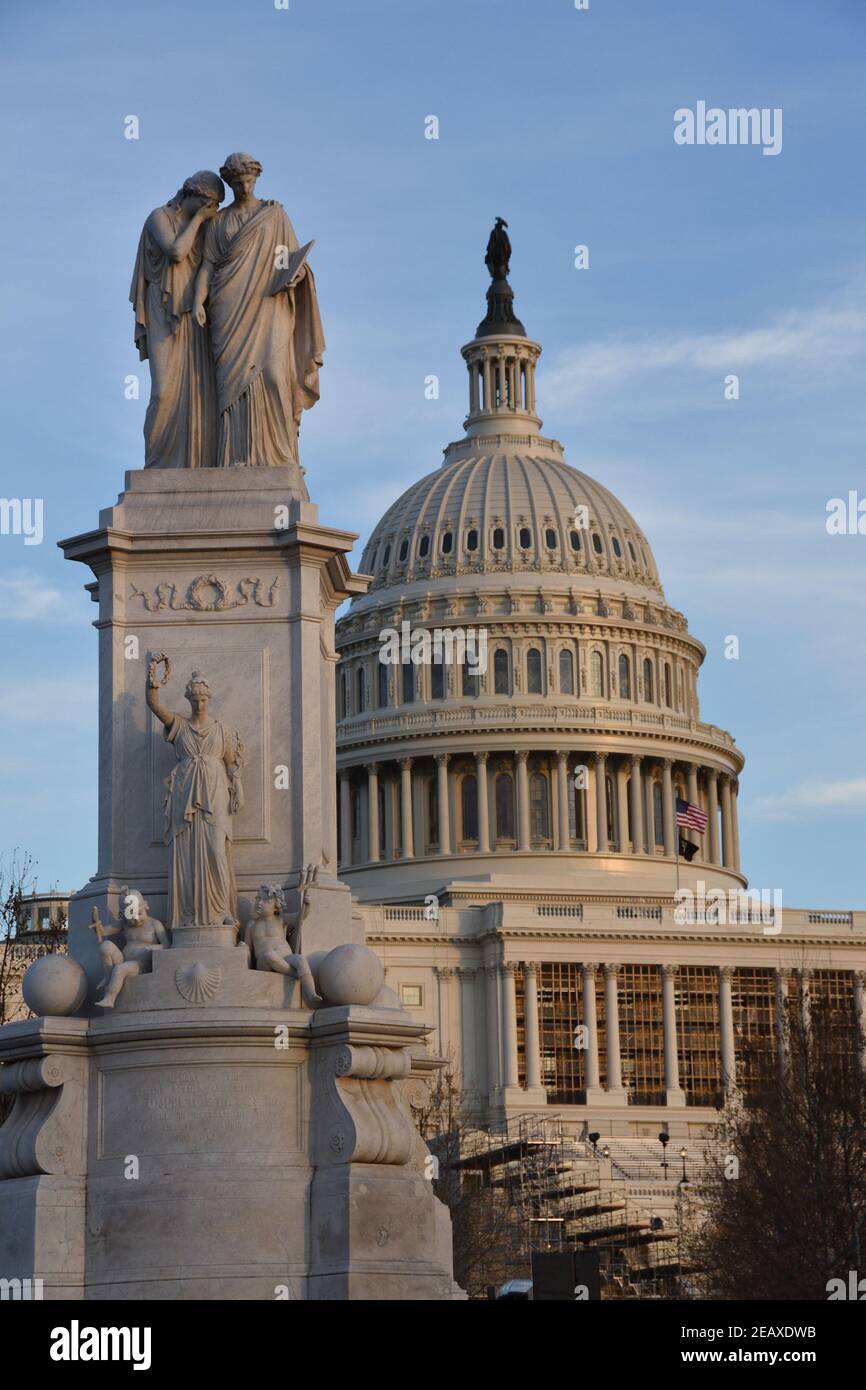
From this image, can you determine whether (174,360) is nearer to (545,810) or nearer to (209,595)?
(209,595)

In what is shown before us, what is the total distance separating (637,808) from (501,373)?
35092 mm

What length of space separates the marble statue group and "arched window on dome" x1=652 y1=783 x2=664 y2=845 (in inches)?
5832

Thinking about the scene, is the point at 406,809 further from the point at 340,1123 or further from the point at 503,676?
the point at 340,1123

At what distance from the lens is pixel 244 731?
89.1ft

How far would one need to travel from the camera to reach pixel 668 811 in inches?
6988

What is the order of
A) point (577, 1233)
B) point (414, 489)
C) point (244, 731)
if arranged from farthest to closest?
point (414, 489), point (577, 1233), point (244, 731)

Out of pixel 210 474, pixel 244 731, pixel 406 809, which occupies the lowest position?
pixel 244 731

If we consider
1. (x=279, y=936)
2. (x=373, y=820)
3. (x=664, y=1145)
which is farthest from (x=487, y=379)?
(x=279, y=936)

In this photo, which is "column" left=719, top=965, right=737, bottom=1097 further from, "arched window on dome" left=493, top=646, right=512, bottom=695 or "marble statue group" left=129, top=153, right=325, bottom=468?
"marble statue group" left=129, top=153, right=325, bottom=468

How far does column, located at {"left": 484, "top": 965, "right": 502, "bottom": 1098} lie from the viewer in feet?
493

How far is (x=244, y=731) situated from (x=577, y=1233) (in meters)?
80.5

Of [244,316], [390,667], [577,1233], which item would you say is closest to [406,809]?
[390,667]

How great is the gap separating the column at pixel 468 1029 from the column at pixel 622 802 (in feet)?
70.0

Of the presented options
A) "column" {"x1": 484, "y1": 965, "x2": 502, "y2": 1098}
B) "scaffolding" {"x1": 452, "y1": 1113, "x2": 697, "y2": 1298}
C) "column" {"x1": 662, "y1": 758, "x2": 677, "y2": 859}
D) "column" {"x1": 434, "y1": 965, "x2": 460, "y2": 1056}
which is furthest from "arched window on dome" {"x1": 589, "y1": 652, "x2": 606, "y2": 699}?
"scaffolding" {"x1": 452, "y1": 1113, "x2": 697, "y2": 1298}
